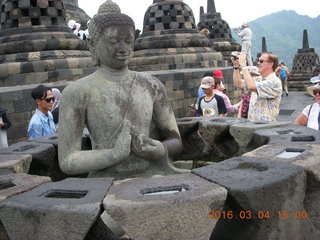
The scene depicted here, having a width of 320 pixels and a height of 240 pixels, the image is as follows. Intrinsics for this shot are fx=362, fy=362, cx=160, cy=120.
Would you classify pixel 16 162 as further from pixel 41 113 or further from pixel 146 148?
pixel 41 113

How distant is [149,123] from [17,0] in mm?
6443

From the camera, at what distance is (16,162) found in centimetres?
270

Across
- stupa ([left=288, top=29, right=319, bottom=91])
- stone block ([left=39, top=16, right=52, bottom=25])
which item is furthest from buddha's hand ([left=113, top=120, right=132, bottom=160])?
stupa ([left=288, top=29, right=319, bottom=91])

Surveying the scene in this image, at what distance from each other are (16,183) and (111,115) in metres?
0.77

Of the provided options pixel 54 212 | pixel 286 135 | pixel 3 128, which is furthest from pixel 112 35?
pixel 3 128

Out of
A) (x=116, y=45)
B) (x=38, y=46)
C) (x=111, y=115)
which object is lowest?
(x=111, y=115)

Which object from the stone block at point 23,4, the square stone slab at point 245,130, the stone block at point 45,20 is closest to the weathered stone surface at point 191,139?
the square stone slab at point 245,130

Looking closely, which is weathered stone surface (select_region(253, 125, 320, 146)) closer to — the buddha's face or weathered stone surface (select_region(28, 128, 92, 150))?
the buddha's face

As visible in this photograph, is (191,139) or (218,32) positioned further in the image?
(218,32)

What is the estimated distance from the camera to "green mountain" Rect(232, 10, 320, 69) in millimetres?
89050

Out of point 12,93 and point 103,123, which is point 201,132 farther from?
point 12,93

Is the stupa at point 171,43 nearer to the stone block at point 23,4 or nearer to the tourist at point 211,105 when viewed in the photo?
the stone block at point 23,4

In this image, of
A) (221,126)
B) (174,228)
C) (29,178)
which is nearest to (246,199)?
(174,228)

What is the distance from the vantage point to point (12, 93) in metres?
5.65
